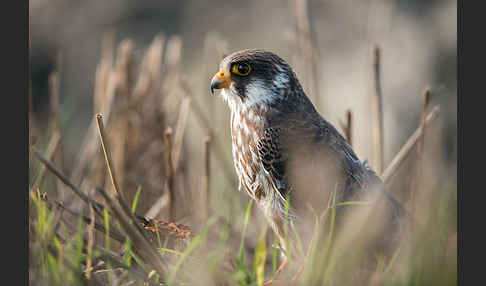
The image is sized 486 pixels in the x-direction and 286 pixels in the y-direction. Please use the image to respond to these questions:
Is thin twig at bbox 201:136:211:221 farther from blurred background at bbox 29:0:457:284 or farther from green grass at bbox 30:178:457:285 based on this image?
green grass at bbox 30:178:457:285

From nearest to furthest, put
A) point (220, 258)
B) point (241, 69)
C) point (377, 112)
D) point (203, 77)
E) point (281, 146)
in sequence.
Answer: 1. point (220, 258)
2. point (281, 146)
3. point (241, 69)
4. point (377, 112)
5. point (203, 77)

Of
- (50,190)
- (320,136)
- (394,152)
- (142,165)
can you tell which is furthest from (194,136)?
(320,136)

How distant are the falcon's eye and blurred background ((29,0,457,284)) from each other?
0.46 metres

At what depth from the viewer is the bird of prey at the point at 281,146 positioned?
2830 mm

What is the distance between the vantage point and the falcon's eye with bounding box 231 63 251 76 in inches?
121

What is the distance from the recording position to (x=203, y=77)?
6.30 meters

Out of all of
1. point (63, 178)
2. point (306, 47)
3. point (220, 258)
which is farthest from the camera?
point (306, 47)

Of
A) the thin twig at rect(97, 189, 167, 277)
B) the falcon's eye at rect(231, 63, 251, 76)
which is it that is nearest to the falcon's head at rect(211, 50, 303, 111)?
the falcon's eye at rect(231, 63, 251, 76)

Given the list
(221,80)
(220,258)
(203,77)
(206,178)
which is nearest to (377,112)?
(221,80)

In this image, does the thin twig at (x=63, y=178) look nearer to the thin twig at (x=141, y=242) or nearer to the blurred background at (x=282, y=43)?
the thin twig at (x=141, y=242)

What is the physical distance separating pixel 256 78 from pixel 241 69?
0.34 ft

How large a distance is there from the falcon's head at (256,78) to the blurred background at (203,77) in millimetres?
355

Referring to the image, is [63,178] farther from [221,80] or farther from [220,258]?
[221,80]

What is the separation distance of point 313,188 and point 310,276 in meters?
0.74
